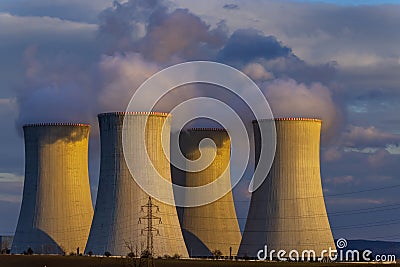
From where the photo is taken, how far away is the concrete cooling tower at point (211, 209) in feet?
117

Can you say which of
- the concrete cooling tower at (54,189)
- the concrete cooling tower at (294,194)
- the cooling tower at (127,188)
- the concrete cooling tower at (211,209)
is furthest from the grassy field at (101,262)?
the concrete cooling tower at (211,209)

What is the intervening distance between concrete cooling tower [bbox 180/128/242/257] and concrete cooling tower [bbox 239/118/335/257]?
5.38 m

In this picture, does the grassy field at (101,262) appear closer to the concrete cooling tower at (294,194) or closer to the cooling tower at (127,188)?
the cooling tower at (127,188)

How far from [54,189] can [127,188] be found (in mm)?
4764

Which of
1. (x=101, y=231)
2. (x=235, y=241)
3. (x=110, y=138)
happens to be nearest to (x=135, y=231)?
(x=101, y=231)

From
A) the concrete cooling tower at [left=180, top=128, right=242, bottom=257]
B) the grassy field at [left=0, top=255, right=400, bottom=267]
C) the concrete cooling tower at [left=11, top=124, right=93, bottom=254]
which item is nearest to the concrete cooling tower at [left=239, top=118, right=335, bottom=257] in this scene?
the grassy field at [left=0, top=255, right=400, bottom=267]

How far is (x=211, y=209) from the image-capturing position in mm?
35688

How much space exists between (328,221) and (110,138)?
7.30 meters

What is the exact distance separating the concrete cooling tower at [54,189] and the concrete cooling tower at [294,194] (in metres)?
7.10

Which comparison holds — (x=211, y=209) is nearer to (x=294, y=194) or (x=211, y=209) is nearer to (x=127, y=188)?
(x=294, y=194)

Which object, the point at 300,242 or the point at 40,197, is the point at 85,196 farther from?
the point at 300,242

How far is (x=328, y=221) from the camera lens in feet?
99.6

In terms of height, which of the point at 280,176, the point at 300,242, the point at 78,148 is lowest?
the point at 300,242

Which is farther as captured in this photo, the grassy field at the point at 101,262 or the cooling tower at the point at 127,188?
the grassy field at the point at 101,262
